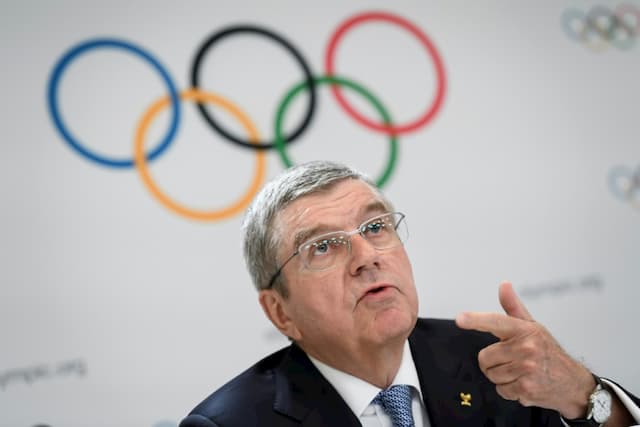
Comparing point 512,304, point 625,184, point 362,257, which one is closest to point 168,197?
point 362,257

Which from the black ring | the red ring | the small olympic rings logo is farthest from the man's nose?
the small olympic rings logo

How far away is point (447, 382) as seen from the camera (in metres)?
1.59

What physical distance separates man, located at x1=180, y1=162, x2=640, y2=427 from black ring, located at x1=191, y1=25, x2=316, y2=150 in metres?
1.12

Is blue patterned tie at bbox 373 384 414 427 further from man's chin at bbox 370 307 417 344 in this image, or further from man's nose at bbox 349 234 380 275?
man's nose at bbox 349 234 380 275

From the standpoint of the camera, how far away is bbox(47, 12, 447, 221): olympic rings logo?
8.11ft

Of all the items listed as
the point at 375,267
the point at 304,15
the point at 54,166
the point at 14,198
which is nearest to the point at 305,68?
the point at 304,15

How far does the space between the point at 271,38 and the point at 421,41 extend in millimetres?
785

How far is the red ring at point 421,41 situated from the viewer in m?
2.90

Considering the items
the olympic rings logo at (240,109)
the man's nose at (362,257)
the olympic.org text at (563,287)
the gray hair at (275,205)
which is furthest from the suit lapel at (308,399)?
the olympic.org text at (563,287)

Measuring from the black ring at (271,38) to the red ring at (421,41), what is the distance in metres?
0.12

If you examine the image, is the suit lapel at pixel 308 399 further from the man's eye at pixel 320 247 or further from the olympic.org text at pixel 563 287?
the olympic.org text at pixel 563 287

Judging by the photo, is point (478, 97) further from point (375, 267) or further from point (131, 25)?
point (375, 267)

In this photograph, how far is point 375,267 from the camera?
1483 mm

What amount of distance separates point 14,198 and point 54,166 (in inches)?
7.5
